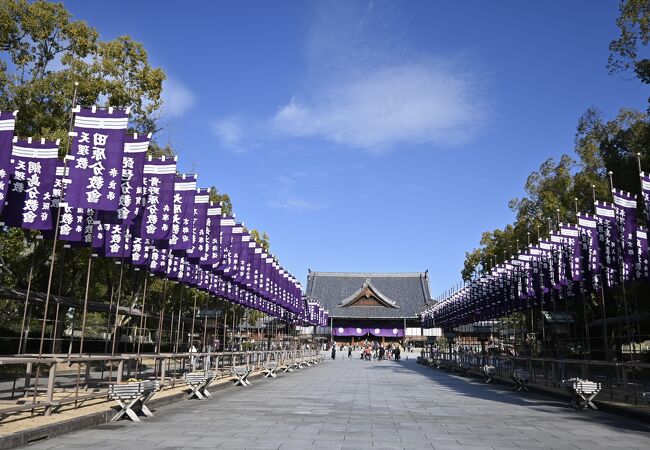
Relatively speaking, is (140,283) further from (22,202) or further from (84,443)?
(84,443)

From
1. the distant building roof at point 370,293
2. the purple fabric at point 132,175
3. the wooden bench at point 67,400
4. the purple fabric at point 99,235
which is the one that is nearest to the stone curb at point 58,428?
the wooden bench at point 67,400

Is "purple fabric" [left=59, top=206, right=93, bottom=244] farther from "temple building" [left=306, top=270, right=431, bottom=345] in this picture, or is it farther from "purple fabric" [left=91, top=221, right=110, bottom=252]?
"temple building" [left=306, top=270, right=431, bottom=345]

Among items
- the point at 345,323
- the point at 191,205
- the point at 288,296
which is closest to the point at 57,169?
the point at 191,205

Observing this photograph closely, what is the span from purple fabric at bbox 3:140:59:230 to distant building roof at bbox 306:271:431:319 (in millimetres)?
60550

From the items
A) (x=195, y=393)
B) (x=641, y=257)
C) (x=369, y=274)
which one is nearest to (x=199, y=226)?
(x=195, y=393)

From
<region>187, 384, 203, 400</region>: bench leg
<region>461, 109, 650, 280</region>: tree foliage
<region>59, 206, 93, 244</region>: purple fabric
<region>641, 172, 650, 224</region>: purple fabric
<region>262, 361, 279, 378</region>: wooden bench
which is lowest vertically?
<region>262, 361, 279, 378</region>: wooden bench

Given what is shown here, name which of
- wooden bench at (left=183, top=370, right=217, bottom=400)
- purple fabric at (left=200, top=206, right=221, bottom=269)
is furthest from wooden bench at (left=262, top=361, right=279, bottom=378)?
wooden bench at (left=183, top=370, right=217, bottom=400)

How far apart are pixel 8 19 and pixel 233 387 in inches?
Result: 602

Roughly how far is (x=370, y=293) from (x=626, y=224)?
5823 cm

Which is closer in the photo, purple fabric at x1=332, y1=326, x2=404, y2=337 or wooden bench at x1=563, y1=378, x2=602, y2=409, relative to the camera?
wooden bench at x1=563, y1=378, x2=602, y2=409

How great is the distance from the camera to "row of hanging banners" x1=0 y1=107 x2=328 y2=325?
441 inches

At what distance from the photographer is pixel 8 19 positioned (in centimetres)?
1856

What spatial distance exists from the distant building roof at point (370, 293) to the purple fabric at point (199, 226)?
2179 inches

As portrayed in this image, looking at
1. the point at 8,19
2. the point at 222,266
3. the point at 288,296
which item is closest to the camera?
the point at 8,19
